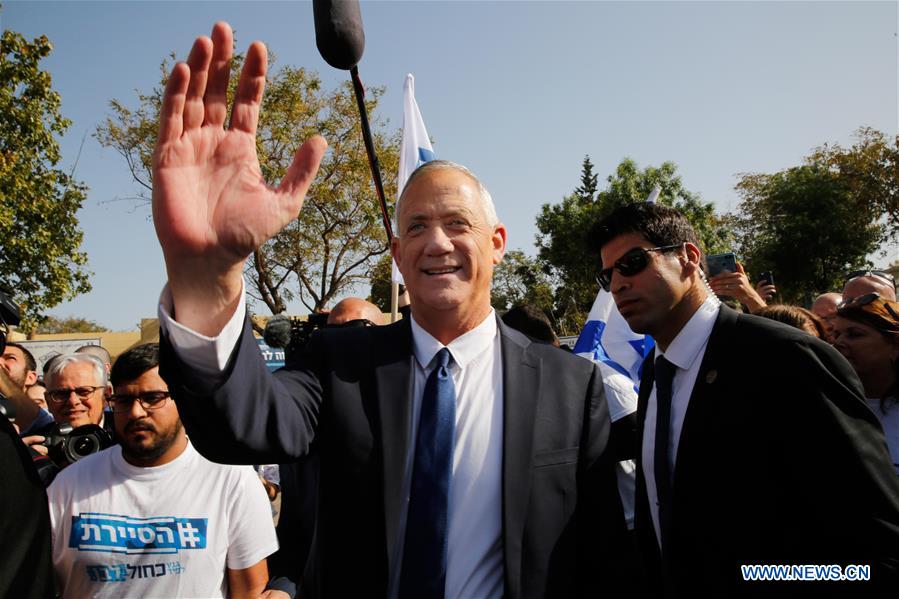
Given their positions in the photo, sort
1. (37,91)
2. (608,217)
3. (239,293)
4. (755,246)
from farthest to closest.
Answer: (755,246) → (37,91) → (608,217) → (239,293)

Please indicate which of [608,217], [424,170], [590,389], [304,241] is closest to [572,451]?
[590,389]

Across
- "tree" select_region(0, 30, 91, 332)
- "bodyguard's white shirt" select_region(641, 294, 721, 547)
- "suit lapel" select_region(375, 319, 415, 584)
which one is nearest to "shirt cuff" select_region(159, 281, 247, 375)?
"suit lapel" select_region(375, 319, 415, 584)

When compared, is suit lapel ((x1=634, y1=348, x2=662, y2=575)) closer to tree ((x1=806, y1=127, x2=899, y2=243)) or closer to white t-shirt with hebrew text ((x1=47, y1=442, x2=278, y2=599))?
white t-shirt with hebrew text ((x1=47, y1=442, x2=278, y2=599))

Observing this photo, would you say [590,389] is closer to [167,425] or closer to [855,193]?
[167,425]

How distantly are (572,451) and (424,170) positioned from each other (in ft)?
3.37

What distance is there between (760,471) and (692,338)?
61 centimetres

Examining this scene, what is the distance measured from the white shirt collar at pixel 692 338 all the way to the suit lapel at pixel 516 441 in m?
0.70

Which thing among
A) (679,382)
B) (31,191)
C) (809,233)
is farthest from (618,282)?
(809,233)

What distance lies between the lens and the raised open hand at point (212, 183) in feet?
4.69

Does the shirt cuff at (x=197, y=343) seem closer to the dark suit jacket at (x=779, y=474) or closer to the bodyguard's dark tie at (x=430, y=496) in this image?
the bodyguard's dark tie at (x=430, y=496)

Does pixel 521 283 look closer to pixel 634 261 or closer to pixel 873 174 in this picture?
pixel 873 174

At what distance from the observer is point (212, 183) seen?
4.98 ft

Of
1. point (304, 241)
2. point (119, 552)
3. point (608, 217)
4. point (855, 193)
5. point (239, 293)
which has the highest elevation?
point (855, 193)

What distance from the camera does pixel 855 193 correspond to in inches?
1115
